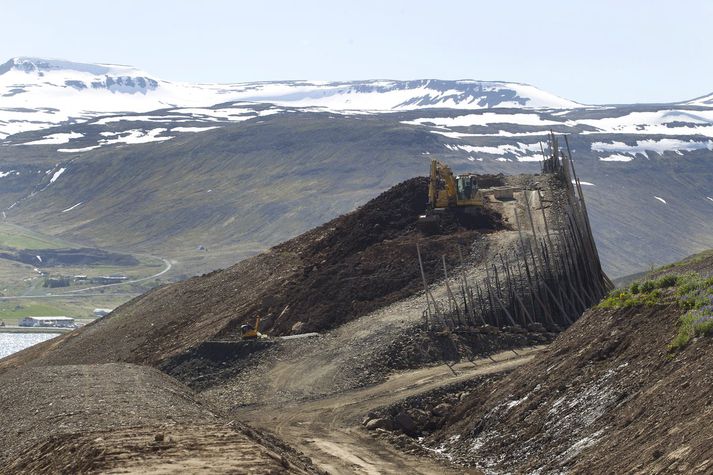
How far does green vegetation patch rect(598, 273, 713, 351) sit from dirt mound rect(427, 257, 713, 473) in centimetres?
16

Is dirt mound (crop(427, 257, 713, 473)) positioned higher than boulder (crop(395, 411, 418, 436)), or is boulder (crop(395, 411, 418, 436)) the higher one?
dirt mound (crop(427, 257, 713, 473))

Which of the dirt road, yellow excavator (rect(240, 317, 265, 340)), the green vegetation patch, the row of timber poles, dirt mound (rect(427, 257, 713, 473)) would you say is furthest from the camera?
yellow excavator (rect(240, 317, 265, 340))

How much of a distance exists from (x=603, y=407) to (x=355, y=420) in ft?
35.5

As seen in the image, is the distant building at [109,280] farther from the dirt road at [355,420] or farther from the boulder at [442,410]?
the boulder at [442,410]

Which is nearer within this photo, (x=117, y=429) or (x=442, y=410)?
(x=117, y=429)

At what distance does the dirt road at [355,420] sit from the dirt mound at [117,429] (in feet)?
7.40

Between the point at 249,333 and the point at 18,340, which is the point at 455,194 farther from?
the point at 18,340

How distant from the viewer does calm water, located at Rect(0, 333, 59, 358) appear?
143500 mm

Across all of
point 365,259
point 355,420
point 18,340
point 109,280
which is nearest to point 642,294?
point 355,420

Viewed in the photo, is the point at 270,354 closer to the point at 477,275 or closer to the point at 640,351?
the point at 477,275

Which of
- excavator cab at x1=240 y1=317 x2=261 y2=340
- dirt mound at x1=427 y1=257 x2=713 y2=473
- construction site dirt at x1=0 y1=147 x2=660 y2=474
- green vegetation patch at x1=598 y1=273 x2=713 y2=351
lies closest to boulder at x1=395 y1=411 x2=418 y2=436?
construction site dirt at x1=0 y1=147 x2=660 y2=474

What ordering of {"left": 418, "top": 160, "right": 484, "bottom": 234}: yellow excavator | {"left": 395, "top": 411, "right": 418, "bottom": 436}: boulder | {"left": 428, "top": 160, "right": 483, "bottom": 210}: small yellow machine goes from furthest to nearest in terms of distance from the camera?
{"left": 428, "top": 160, "right": 483, "bottom": 210}: small yellow machine, {"left": 418, "top": 160, "right": 484, "bottom": 234}: yellow excavator, {"left": 395, "top": 411, "right": 418, "bottom": 436}: boulder

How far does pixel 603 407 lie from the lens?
26.7 m

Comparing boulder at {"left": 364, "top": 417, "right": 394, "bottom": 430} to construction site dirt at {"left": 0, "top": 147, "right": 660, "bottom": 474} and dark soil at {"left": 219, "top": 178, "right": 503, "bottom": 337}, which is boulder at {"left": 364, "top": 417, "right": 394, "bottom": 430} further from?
dark soil at {"left": 219, "top": 178, "right": 503, "bottom": 337}
